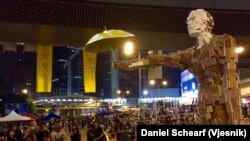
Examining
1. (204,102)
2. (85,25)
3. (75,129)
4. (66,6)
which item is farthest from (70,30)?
(204,102)

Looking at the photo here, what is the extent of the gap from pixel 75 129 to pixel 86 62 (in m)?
3.89

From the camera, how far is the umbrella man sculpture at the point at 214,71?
547 cm

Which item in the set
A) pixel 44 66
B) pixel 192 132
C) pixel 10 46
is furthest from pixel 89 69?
pixel 192 132

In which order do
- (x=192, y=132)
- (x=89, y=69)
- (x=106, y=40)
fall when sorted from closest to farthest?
(x=192, y=132), (x=106, y=40), (x=89, y=69)

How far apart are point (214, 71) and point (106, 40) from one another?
189 centimetres

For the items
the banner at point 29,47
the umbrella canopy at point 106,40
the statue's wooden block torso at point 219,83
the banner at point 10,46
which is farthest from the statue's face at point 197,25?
the banner at point 10,46

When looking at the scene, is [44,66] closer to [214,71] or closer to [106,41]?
[106,41]

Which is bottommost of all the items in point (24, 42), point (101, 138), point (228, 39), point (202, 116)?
point (101, 138)

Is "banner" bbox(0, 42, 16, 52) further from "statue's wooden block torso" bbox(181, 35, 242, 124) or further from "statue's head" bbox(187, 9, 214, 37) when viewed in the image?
"statue's wooden block torso" bbox(181, 35, 242, 124)

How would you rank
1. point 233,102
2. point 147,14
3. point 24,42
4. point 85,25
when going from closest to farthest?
point 233,102 < point 147,14 < point 85,25 < point 24,42

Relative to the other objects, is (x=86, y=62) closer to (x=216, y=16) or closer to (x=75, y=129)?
(x=75, y=129)

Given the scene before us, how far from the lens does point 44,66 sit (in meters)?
18.2

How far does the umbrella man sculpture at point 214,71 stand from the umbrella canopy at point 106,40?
3.59 feet

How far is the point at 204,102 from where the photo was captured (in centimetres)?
573
